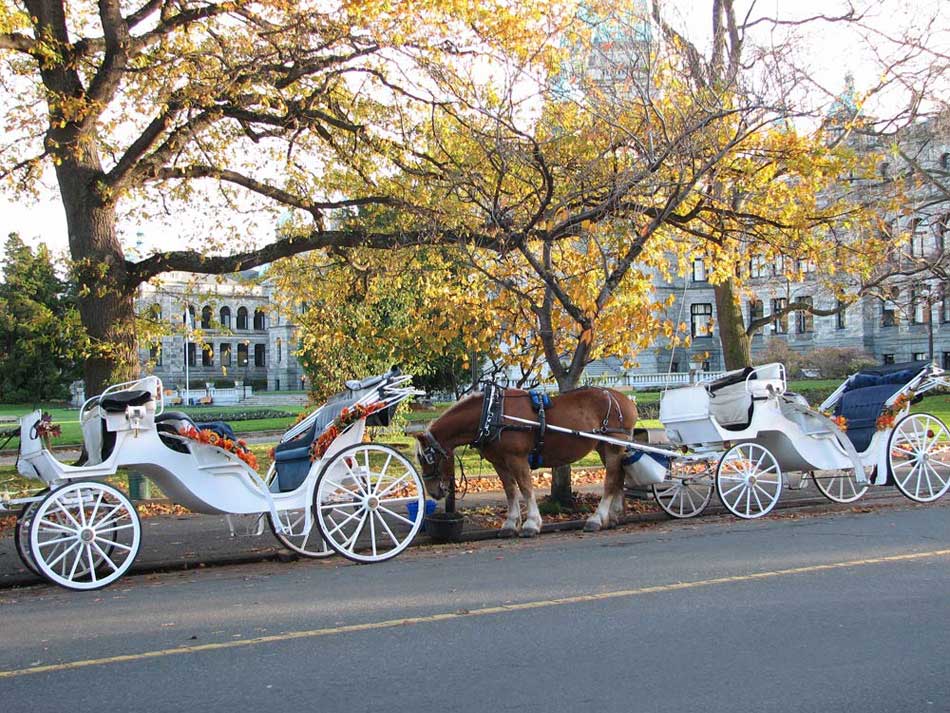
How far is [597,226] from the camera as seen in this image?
1330cm

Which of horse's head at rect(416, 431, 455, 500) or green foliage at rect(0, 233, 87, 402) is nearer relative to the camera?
horse's head at rect(416, 431, 455, 500)

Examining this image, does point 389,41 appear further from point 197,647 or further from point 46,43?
point 197,647

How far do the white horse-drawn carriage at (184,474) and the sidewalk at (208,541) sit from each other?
1.38ft

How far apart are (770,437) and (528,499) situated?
11.7 ft

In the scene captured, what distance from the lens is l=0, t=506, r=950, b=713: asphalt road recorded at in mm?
5219

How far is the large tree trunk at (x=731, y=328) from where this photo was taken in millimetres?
20650

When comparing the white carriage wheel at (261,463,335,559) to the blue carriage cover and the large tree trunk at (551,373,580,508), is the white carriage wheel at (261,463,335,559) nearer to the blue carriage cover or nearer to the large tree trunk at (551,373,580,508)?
the large tree trunk at (551,373,580,508)

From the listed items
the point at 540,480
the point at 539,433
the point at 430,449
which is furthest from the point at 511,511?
the point at 540,480

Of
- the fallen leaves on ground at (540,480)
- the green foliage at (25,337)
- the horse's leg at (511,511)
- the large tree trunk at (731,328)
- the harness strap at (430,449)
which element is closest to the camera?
the harness strap at (430,449)

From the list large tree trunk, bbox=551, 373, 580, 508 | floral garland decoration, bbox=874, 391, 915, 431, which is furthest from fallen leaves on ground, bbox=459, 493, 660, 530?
floral garland decoration, bbox=874, 391, 915, 431

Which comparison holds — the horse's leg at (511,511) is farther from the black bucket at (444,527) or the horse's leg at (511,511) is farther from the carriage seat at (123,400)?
the carriage seat at (123,400)

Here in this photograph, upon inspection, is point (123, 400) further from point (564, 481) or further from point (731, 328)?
point (731, 328)

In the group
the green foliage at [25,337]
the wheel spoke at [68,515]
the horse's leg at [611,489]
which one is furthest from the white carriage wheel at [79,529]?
the green foliage at [25,337]

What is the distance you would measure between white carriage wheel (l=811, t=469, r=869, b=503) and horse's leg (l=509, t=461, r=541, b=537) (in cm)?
450
